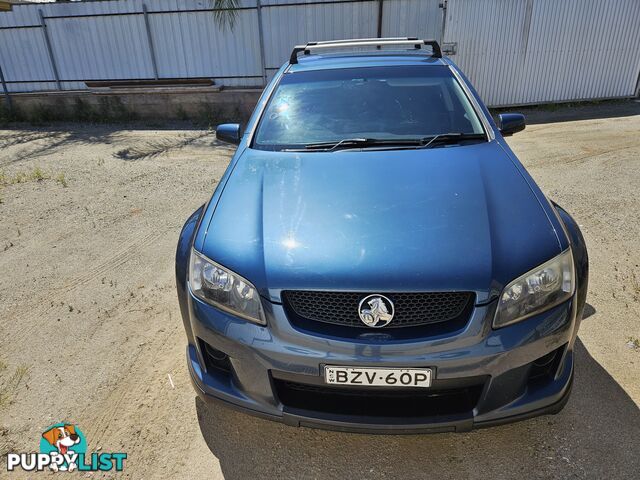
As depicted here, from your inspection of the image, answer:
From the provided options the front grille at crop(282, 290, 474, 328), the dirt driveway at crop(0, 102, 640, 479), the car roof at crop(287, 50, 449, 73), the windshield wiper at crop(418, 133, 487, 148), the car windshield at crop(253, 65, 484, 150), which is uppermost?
the car roof at crop(287, 50, 449, 73)

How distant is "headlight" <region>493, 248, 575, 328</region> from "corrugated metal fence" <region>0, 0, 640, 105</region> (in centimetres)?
810

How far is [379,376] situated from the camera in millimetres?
1729

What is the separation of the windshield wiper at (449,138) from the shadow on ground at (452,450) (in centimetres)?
149

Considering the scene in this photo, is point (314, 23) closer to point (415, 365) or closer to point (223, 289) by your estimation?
point (223, 289)

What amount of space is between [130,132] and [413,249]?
829 cm

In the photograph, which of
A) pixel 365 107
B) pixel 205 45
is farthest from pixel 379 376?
pixel 205 45

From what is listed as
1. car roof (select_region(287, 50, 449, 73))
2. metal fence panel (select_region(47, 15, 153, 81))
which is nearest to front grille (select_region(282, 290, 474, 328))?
car roof (select_region(287, 50, 449, 73))

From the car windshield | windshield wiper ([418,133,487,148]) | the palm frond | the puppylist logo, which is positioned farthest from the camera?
the palm frond

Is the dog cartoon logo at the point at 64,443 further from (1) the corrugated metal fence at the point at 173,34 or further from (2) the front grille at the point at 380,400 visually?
(1) the corrugated metal fence at the point at 173,34

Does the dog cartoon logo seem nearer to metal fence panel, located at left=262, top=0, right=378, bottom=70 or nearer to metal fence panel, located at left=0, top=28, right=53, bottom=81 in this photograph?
metal fence panel, located at left=262, top=0, right=378, bottom=70

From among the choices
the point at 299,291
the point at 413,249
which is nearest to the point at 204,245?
the point at 299,291

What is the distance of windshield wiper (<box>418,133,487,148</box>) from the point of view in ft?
8.64

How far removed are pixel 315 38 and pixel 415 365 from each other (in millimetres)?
8653

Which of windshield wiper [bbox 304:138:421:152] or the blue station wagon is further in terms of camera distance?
windshield wiper [bbox 304:138:421:152]
